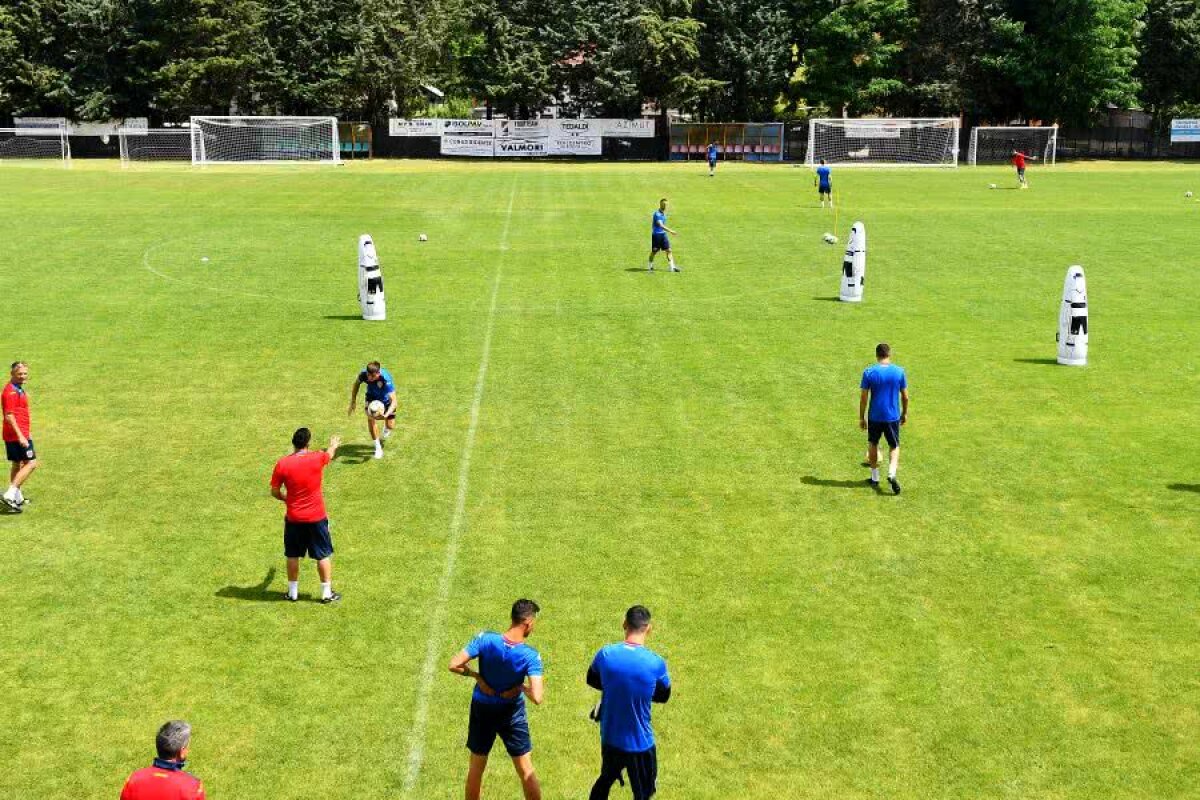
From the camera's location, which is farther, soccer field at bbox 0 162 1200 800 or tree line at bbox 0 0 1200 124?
tree line at bbox 0 0 1200 124

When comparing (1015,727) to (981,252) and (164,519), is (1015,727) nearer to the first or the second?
(164,519)

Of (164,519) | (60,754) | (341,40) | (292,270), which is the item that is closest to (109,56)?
(341,40)

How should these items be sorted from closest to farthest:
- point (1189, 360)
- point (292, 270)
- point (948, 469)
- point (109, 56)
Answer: point (948, 469) → point (1189, 360) → point (292, 270) → point (109, 56)

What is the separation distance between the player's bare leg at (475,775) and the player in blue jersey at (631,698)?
1017 millimetres

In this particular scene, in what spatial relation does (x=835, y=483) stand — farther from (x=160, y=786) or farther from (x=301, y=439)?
(x=160, y=786)

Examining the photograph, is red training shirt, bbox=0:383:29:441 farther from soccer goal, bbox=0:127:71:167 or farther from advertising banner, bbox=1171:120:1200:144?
advertising banner, bbox=1171:120:1200:144

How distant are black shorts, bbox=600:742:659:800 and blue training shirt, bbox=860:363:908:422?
8.26 metres

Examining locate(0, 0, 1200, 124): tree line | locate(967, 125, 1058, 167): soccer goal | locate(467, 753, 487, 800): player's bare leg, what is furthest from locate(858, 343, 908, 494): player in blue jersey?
locate(0, 0, 1200, 124): tree line

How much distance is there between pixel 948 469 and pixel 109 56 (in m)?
81.3

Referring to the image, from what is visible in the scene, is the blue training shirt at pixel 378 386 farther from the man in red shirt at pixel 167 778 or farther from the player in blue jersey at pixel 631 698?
the man in red shirt at pixel 167 778

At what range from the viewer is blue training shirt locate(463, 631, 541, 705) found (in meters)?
8.62

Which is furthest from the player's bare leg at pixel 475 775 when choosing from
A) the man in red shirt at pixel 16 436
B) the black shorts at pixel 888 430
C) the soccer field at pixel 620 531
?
the man in red shirt at pixel 16 436

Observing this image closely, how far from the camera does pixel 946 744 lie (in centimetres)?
999

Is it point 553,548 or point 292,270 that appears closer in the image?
point 553,548
